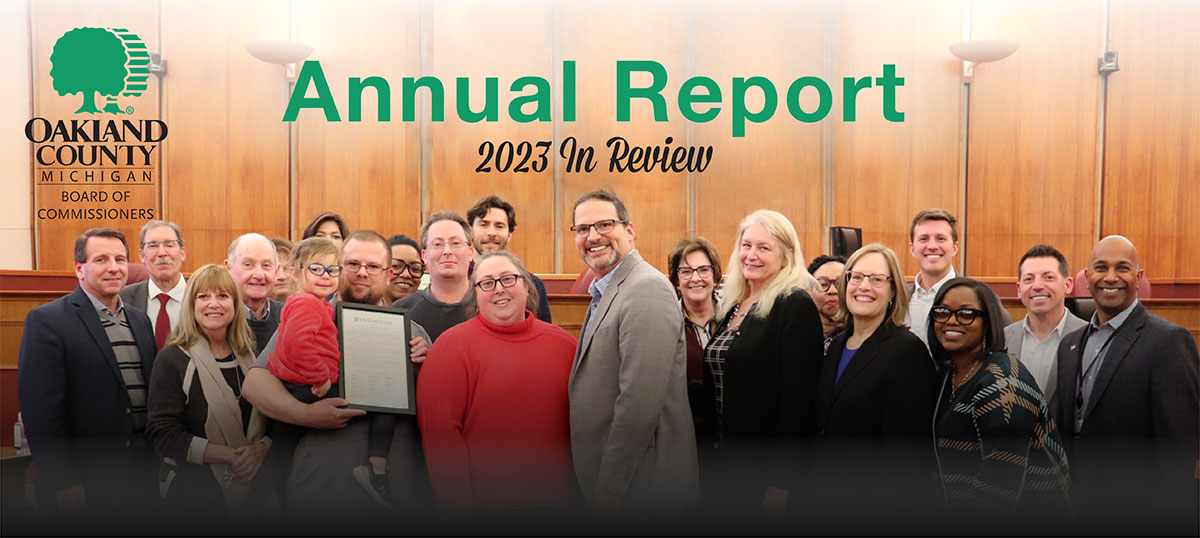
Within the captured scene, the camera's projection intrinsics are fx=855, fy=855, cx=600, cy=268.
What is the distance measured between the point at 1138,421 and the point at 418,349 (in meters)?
2.15

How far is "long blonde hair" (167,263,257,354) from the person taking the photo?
2.41m

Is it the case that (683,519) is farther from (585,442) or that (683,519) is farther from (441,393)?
(441,393)

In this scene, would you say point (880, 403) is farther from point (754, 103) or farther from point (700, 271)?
point (754, 103)

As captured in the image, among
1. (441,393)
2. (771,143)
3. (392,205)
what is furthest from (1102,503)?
(392,205)

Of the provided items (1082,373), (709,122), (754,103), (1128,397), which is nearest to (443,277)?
(709,122)

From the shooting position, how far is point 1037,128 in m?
3.08

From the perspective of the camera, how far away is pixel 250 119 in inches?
116

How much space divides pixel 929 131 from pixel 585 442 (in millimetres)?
1719

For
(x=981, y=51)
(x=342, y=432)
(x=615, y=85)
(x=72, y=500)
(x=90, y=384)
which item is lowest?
(x=72, y=500)

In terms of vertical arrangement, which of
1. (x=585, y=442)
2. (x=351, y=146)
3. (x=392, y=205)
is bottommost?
(x=585, y=442)

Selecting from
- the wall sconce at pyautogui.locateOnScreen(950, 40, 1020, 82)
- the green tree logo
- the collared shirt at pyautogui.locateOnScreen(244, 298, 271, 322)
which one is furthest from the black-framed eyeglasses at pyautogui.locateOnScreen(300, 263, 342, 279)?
the wall sconce at pyautogui.locateOnScreen(950, 40, 1020, 82)

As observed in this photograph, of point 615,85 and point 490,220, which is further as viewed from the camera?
point 490,220

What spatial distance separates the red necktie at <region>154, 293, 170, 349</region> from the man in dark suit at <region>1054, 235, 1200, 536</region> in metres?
2.85

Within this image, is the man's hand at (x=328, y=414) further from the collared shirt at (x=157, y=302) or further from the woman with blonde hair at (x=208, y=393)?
the collared shirt at (x=157, y=302)
